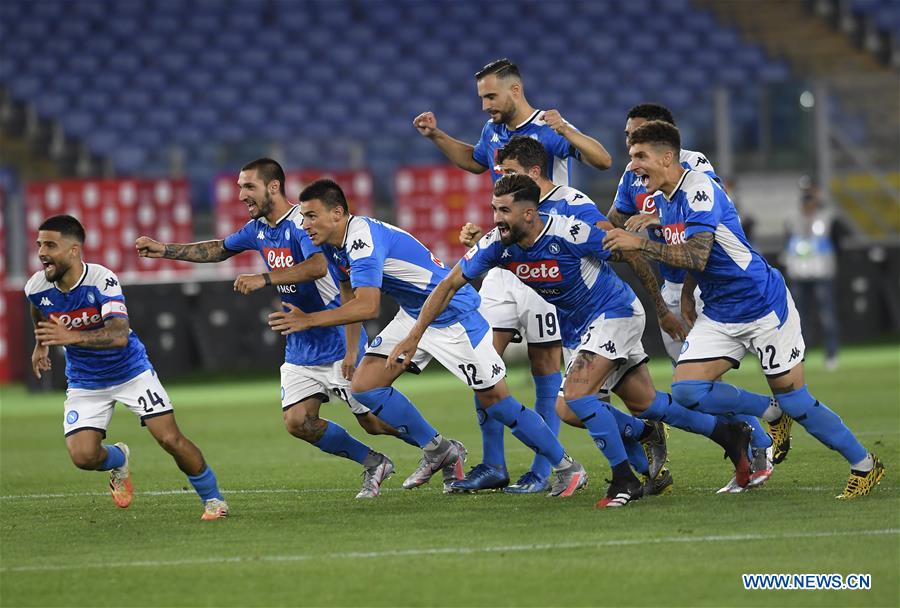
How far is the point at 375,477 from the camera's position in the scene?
9.38m

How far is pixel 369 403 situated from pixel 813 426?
267 centimetres

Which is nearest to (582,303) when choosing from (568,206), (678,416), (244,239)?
(568,206)

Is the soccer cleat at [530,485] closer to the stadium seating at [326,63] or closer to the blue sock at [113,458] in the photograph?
the blue sock at [113,458]

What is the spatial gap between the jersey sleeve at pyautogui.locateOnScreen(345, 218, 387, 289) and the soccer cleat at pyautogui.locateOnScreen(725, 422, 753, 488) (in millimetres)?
2294

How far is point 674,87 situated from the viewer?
28516 mm

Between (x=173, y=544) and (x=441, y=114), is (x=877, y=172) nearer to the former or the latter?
(x=441, y=114)

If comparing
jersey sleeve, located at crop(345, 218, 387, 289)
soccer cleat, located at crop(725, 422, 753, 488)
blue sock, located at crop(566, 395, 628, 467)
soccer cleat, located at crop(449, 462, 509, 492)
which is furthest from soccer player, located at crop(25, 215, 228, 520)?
soccer cleat, located at crop(725, 422, 753, 488)

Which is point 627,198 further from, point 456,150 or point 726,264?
point 726,264

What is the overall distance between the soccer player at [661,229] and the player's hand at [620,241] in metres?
0.81

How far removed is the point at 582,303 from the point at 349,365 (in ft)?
5.10

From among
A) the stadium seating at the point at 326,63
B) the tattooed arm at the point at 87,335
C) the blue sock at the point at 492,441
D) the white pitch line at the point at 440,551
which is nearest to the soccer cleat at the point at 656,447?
the blue sock at the point at 492,441

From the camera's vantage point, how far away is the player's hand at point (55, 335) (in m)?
8.09

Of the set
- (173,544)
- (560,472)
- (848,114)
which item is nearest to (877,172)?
(848,114)

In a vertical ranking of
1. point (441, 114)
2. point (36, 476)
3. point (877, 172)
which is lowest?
point (36, 476)
